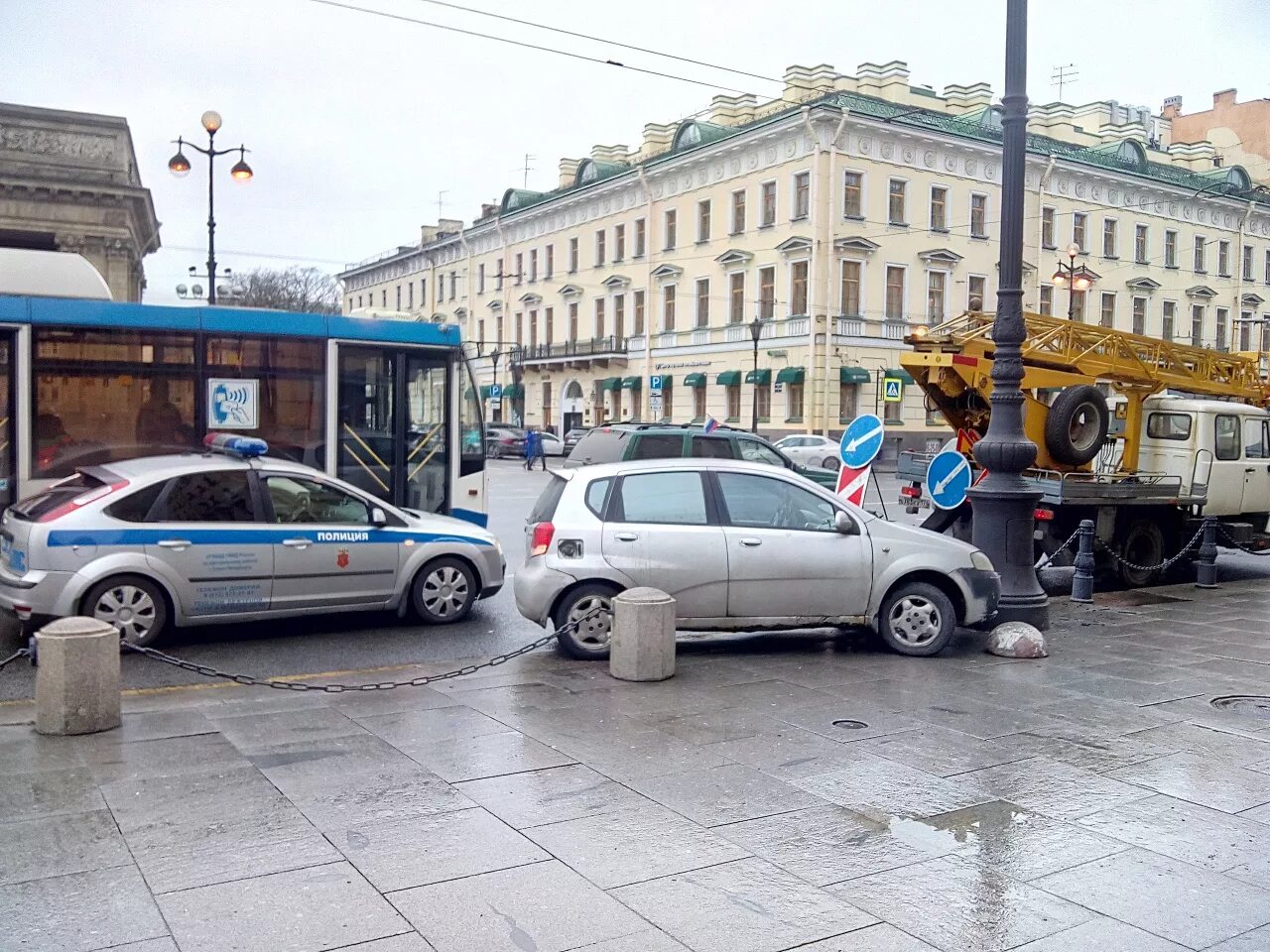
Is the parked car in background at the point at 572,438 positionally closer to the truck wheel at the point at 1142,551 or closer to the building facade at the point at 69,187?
the building facade at the point at 69,187

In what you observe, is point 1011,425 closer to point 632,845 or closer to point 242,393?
point 632,845

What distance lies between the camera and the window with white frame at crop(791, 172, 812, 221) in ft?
149

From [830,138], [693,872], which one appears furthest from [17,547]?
[830,138]

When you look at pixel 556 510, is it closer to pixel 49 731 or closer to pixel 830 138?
pixel 49 731

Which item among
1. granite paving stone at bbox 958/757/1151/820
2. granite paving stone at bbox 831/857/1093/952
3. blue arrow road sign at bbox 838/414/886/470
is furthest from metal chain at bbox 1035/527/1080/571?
granite paving stone at bbox 831/857/1093/952

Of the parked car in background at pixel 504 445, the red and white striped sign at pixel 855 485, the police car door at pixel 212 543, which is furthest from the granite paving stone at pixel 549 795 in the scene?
the parked car in background at pixel 504 445

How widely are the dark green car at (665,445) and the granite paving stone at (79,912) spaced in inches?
454

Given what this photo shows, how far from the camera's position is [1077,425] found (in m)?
15.0

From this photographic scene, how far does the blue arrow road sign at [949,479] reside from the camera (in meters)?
12.2

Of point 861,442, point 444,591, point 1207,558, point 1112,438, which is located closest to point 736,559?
point 444,591

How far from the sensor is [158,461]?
9.94 metres

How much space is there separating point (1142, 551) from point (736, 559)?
8184mm

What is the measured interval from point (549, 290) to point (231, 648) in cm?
5436

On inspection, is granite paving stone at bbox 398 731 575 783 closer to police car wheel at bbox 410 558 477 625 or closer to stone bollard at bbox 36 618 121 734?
stone bollard at bbox 36 618 121 734
